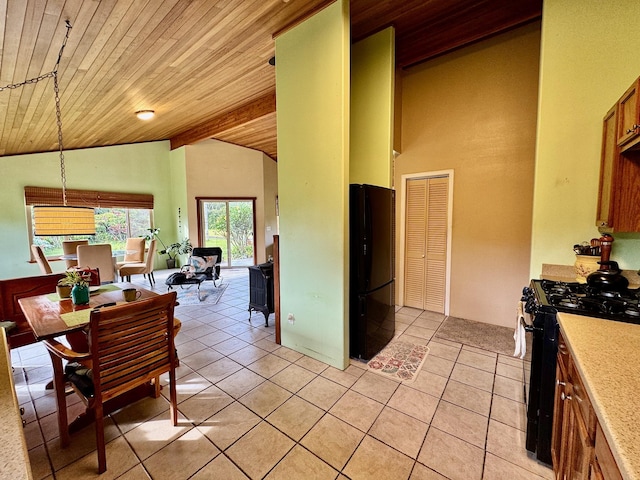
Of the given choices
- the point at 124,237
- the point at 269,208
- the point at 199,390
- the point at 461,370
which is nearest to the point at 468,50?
the point at 461,370

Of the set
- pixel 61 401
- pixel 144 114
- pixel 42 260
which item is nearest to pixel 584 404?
pixel 61 401

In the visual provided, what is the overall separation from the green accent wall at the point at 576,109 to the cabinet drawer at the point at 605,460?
179cm

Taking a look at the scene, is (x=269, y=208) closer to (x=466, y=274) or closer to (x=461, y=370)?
(x=466, y=274)

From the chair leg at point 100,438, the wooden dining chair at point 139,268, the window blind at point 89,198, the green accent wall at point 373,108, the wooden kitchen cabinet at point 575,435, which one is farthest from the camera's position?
the wooden dining chair at point 139,268

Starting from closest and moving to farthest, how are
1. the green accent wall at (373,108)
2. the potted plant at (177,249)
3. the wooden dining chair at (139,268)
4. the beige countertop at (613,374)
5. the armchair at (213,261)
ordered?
1. the beige countertop at (613,374)
2. the green accent wall at (373,108)
3. the armchair at (213,261)
4. the wooden dining chair at (139,268)
5. the potted plant at (177,249)

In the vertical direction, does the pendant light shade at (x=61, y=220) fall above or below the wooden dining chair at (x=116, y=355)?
above

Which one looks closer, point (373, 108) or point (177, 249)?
point (373, 108)

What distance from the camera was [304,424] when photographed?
1889 mm

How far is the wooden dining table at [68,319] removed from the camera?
169 centimetres

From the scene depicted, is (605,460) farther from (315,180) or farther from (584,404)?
(315,180)

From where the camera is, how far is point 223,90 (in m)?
4.18

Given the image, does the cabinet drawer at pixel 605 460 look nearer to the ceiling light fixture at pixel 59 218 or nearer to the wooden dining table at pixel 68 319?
the wooden dining table at pixel 68 319

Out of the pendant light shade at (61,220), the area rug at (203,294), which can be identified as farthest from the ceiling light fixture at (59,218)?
the area rug at (203,294)

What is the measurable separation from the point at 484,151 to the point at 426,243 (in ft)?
4.58
